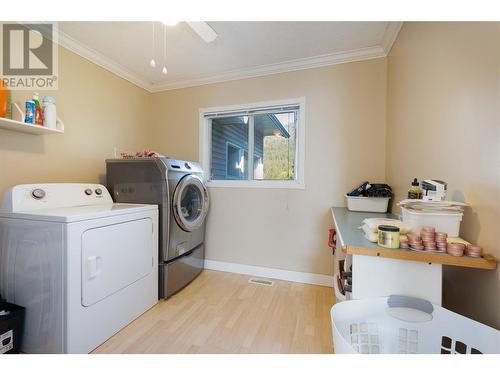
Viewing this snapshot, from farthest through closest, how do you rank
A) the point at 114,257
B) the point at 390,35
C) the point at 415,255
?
the point at 390,35 → the point at 114,257 → the point at 415,255

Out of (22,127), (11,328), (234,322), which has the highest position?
(22,127)

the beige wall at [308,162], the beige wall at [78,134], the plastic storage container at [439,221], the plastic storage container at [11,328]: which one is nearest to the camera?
the plastic storage container at [439,221]

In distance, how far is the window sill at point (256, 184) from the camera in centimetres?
237

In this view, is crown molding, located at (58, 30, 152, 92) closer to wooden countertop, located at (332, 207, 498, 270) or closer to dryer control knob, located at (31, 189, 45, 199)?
dryer control knob, located at (31, 189, 45, 199)

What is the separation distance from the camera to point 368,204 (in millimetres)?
1897

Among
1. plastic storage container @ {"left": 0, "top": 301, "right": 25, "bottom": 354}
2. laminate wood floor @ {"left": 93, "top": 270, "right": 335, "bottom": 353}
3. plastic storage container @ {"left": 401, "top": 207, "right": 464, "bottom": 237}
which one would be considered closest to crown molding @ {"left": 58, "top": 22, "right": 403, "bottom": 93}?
plastic storage container @ {"left": 401, "top": 207, "right": 464, "bottom": 237}

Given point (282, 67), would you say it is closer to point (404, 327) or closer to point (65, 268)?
point (404, 327)

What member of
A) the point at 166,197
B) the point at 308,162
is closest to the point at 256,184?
the point at 308,162

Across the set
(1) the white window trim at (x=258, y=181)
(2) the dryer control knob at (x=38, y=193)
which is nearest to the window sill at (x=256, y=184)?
(1) the white window trim at (x=258, y=181)

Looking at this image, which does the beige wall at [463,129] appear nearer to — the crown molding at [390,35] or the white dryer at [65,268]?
the crown molding at [390,35]

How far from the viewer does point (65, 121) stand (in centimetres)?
200

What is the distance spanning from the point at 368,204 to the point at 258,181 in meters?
1.18

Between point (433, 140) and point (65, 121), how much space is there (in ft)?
9.67
